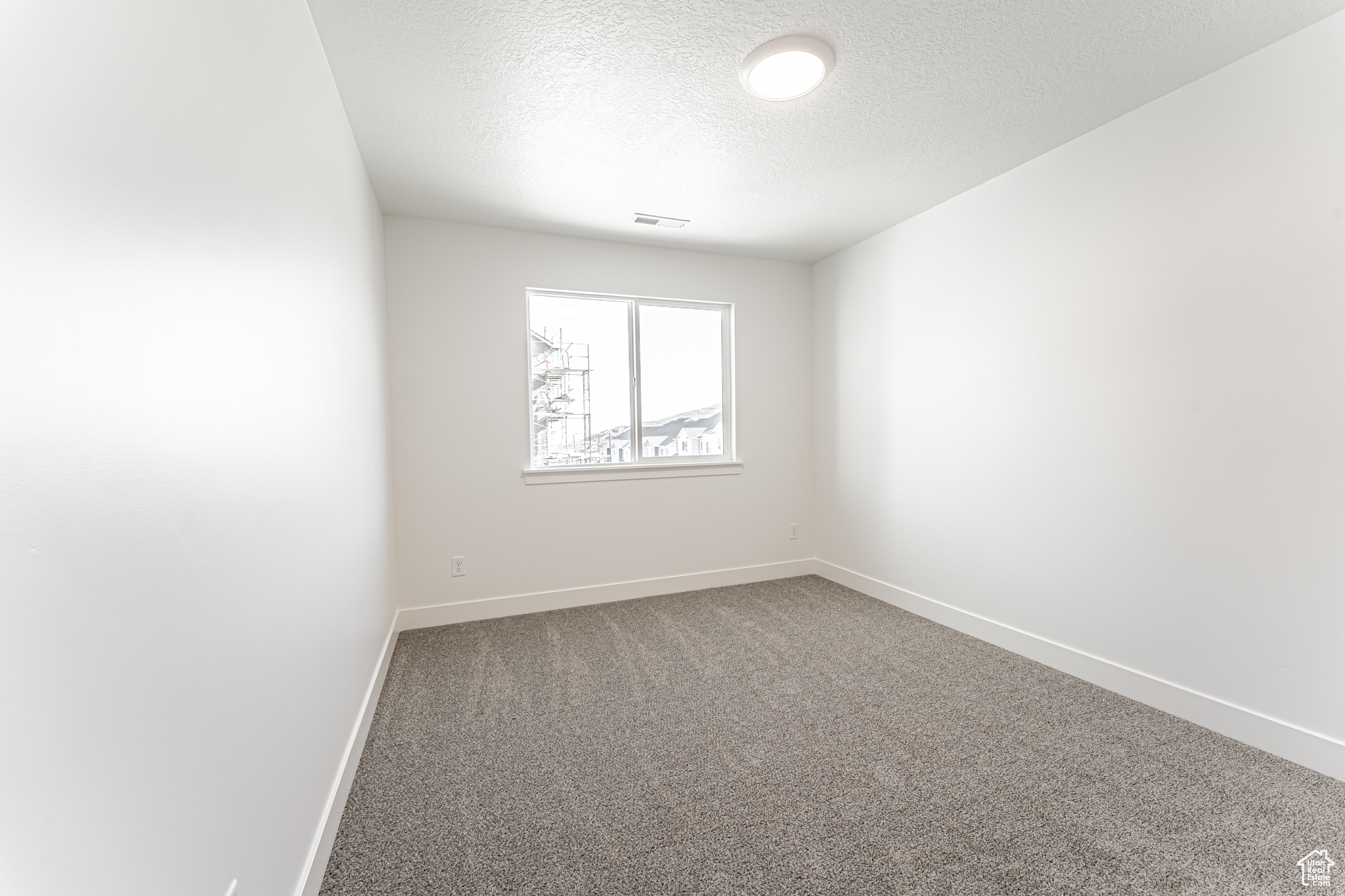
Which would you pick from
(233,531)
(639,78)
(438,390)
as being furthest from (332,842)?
(639,78)

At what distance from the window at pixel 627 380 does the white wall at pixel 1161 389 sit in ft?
4.61

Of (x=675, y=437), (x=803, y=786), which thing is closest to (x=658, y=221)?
(x=675, y=437)

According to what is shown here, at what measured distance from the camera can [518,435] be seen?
12.3 ft

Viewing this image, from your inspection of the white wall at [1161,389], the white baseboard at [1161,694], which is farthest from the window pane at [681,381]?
the white baseboard at [1161,694]

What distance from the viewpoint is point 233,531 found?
1061mm

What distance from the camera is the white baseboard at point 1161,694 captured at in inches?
76.9

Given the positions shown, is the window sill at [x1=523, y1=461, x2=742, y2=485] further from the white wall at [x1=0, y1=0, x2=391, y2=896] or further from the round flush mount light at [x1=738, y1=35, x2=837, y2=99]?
the round flush mount light at [x1=738, y1=35, x2=837, y2=99]

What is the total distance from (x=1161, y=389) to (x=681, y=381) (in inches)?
108

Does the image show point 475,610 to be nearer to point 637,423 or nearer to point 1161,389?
point 637,423

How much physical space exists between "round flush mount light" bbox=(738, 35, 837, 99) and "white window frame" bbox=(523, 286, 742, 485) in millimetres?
1970

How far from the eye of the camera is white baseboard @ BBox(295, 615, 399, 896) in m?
1.46

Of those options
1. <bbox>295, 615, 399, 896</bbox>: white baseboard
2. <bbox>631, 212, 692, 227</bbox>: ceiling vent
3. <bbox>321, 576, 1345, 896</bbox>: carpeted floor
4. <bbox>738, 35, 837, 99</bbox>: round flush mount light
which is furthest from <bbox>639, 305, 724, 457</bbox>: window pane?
<bbox>295, 615, 399, 896</bbox>: white baseboard

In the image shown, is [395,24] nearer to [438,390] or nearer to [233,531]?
[233,531]

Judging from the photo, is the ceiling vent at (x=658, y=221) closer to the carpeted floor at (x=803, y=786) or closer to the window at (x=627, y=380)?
the window at (x=627, y=380)
